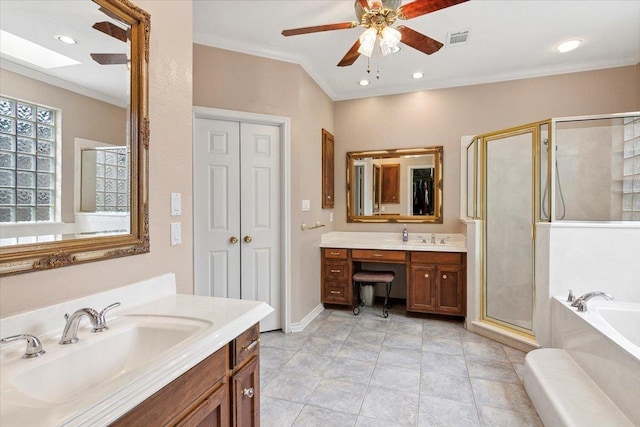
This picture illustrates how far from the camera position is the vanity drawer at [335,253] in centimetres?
387

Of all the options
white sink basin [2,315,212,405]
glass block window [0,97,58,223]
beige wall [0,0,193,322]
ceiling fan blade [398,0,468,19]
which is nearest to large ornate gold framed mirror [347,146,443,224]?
ceiling fan blade [398,0,468,19]

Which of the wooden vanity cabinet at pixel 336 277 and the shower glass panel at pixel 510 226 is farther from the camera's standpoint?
the wooden vanity cabinet at pixel 336 277

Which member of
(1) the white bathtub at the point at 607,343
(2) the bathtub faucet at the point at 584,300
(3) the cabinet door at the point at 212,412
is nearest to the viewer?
(3) the cabinet door at the point at 212,412

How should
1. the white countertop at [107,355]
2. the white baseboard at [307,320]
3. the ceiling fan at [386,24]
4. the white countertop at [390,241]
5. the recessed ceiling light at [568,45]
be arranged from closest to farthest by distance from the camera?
1. the white countertop at [107,355]
2. the ceiling fan at [386,24]
3. the recessed ceiling light at [568,45]
4. the white baseboard at [307,320]
5. the white countertop at [390,241]

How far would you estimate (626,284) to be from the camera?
2.46 meters

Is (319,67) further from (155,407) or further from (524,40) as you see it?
(155,407)

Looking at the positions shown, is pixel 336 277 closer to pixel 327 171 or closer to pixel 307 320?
pixel 307 320

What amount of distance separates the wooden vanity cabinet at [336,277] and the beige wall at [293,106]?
0.39 feet

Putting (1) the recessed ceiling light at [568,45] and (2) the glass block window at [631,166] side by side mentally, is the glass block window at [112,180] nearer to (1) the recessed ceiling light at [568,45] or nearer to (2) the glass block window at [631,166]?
(2) the glass block window at [631,166]

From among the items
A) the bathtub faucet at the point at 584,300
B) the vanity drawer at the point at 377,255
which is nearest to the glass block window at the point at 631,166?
the bathtub faucet at the point at 584,300

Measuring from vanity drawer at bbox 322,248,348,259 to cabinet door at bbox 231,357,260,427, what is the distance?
254 centimetres

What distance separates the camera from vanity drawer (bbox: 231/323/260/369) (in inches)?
47.6

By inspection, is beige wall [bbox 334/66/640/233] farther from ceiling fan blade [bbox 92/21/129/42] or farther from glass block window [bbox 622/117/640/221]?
ceiling fan blade [bbox 92/21/129/42]

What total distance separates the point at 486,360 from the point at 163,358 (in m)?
2.67
